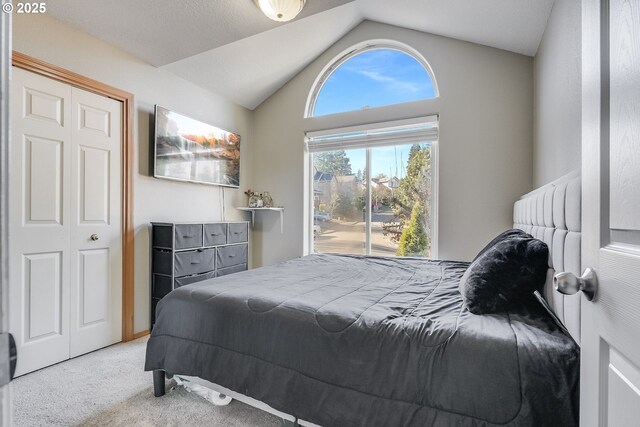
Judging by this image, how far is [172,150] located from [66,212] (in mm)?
1069

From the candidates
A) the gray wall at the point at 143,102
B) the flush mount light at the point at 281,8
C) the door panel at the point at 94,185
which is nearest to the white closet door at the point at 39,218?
the door panel at the point at 94,185

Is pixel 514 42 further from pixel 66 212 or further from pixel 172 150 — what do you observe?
pixel 66 212

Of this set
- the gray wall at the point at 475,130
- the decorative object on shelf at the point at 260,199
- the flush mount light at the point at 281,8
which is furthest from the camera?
the decorative object on shelf at the point at 260,199

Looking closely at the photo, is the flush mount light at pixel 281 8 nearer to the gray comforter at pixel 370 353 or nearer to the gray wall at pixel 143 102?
the gray wall at pixel 143 102

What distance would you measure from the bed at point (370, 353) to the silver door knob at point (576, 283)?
0.51 m

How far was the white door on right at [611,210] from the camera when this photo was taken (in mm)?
516

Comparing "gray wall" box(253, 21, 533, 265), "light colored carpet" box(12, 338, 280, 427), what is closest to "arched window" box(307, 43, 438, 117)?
"gray wall" box(253, 21, 533, 265)

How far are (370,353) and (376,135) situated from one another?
2897 millimetres

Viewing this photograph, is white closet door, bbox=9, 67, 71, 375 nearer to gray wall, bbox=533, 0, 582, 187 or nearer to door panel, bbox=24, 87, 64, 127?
door panel, bbox=24, 87, 64, 127

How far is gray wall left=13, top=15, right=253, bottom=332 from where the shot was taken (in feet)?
7.38

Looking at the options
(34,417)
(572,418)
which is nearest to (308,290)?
(572,418)

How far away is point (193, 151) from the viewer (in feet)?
11.0

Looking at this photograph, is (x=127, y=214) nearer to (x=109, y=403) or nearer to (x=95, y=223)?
(x=95, y=223)

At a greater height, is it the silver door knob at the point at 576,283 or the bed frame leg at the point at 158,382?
the silver door knob at the point at 576,283
